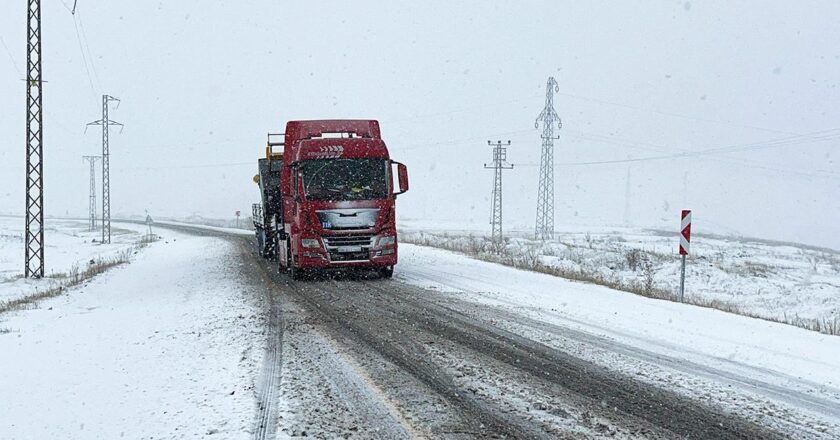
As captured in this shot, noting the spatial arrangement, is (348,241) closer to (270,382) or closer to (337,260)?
(337,260)

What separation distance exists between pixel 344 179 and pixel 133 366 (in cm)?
791

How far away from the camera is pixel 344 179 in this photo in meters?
13.9

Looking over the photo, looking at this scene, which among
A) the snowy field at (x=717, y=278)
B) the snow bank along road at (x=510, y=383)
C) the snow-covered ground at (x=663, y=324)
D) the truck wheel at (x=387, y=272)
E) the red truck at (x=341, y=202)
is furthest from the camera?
the snowy field at (x=717, y=278)

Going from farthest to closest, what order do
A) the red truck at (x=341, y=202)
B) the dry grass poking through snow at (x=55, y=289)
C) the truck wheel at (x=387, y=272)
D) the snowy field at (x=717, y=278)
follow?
the snowy field at (x=717, y=278) → the truck wheel at (x=387, y=272) → the red truck at (x=341, y=202) → the dry grass poking through snow at (x=55, y=289)

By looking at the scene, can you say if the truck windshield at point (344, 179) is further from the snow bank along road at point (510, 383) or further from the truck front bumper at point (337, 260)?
the snow bank along road at point (510, 383)

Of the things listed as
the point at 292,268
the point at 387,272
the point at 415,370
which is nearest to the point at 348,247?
the point at 387,272

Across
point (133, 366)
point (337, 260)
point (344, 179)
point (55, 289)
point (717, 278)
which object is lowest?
point (717, 278)

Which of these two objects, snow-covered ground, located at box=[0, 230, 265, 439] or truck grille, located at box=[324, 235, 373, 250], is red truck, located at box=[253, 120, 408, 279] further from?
snow-covered ground, located at box=[0, 230, 265, 439]

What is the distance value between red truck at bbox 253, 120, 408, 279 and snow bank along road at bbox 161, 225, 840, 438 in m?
4.01

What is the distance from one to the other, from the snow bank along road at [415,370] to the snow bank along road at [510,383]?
0.02m

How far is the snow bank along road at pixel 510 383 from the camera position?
4609 millimetres

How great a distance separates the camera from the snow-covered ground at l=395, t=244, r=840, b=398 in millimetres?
6860

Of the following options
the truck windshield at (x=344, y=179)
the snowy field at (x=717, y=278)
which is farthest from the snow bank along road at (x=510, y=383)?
the snowy field at (x=717, y=278)

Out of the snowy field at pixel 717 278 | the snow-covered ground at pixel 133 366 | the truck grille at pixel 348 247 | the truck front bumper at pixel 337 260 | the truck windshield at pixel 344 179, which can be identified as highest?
the truck windshield at pixel 344 179
